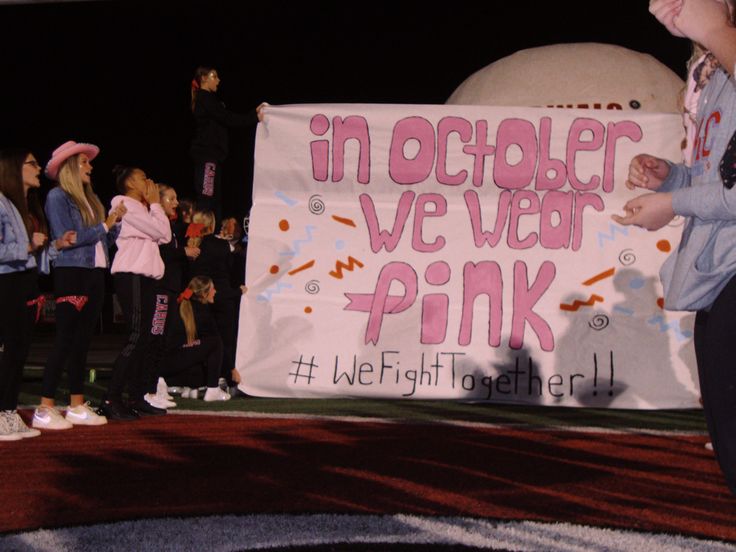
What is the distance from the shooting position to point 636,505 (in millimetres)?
3129

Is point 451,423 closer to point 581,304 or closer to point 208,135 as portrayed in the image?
point 581,304

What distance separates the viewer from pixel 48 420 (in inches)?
196

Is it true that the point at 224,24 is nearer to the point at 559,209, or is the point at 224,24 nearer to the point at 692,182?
the point at 559,209

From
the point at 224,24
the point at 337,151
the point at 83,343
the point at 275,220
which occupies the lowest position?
the point at 83,343

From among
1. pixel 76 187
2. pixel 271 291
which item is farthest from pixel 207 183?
pixel 76 187

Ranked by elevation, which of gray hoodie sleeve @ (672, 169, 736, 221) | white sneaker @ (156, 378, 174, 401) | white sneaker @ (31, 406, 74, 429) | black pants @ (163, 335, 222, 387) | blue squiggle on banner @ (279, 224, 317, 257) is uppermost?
blue squiggle on banner @ (279, 224, 317, 257)

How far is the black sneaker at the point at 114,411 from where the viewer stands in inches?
214

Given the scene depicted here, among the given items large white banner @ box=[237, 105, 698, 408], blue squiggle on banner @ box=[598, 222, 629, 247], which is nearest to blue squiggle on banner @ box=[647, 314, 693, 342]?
large white banner @ box=[237, 105, 698, 408]

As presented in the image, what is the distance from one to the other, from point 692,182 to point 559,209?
14.6 feet

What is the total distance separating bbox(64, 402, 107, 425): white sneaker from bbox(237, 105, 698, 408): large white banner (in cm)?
127

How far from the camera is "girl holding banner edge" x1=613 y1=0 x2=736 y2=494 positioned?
5.06 ft

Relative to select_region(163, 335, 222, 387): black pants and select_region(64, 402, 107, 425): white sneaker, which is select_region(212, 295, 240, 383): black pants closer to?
select_region(163, 335, 222, 387): black pants

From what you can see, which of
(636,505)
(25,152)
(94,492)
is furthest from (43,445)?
(636,505)

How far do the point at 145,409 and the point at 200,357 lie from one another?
1.22 m
